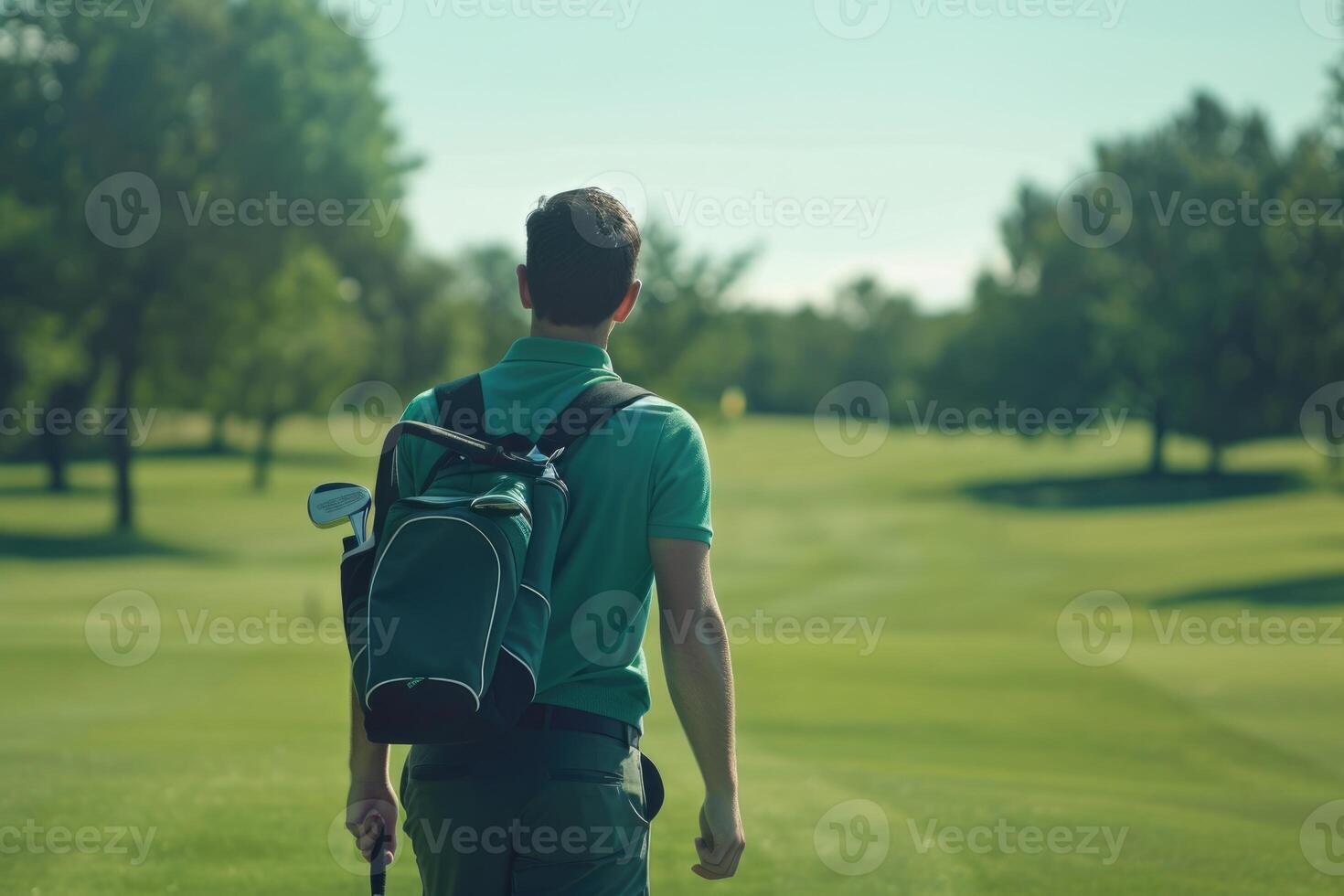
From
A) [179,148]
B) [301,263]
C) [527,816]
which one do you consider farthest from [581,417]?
[301,263]

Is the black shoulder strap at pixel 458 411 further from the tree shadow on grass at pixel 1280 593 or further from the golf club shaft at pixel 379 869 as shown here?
the tree shadow on grass at pixel 1280 593

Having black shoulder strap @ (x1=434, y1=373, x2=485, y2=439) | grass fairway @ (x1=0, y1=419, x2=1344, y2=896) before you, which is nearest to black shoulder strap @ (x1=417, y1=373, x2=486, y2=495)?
black shoulder strap @ (x1=434, y1=373, x2=485, y2=439)

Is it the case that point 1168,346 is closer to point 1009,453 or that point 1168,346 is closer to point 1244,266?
point 1244,266

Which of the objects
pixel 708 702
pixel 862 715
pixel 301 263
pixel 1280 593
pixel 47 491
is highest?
pixel 301 263

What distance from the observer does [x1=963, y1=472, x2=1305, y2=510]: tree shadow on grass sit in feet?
167

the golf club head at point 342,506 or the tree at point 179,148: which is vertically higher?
the tree at point 179,148

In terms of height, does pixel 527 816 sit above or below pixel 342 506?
below

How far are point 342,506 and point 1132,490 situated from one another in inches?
2125

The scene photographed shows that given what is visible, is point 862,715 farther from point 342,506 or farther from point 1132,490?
point 1132,490

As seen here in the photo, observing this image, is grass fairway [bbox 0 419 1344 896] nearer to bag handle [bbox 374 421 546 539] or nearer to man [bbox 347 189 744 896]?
man [bbox 347 189 744 896]

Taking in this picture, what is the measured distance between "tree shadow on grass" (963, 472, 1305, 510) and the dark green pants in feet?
166

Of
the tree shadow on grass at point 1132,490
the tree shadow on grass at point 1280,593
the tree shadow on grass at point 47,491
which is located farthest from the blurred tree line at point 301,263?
the tree shadow on grass at point 1280,593

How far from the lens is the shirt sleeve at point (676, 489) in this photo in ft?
9.29

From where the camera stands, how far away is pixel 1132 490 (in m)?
53.4
